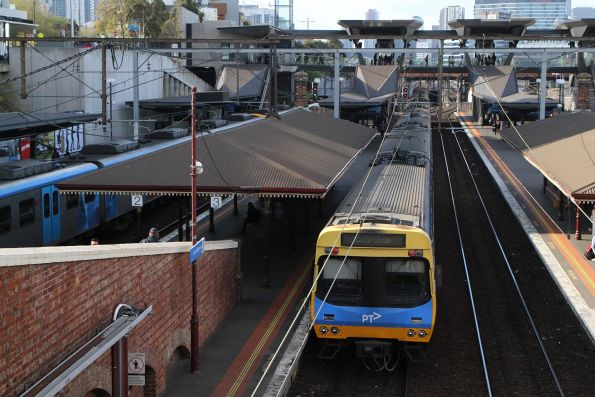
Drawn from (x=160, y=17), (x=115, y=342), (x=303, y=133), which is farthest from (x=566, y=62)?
(x=115, y=342)

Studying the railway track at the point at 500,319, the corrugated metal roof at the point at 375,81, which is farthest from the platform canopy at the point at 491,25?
the railway track at the point at 500,319

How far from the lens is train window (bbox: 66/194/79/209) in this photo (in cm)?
2220

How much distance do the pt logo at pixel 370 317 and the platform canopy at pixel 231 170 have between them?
4826 mm

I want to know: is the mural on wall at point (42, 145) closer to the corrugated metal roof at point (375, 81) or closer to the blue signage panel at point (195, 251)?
the blue signage panel at point (195, 251)

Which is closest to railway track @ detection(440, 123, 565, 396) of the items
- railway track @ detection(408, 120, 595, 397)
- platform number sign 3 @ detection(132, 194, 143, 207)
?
railway track @ detection(408, 120, 595, 397)

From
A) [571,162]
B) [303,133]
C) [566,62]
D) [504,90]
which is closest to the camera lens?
[571,162]

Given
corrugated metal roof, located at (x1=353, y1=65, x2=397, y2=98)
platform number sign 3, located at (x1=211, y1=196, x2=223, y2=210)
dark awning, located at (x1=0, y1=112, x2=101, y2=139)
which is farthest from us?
corrugated metal roof, located at (x1=353, y1=65, x2=397, y2=98)

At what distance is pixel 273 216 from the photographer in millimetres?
29531

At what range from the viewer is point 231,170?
1956 centimetres

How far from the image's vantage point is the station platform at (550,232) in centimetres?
1928

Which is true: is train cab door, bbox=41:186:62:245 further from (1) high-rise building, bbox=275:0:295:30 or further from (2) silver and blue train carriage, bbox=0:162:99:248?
(1) high-rise building, bbox=275:0:295:30

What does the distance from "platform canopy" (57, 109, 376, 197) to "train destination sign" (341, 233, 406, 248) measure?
14.4ft

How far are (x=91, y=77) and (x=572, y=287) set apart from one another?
116ft

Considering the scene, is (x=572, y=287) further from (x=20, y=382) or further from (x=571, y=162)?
(x=20, y=382)
